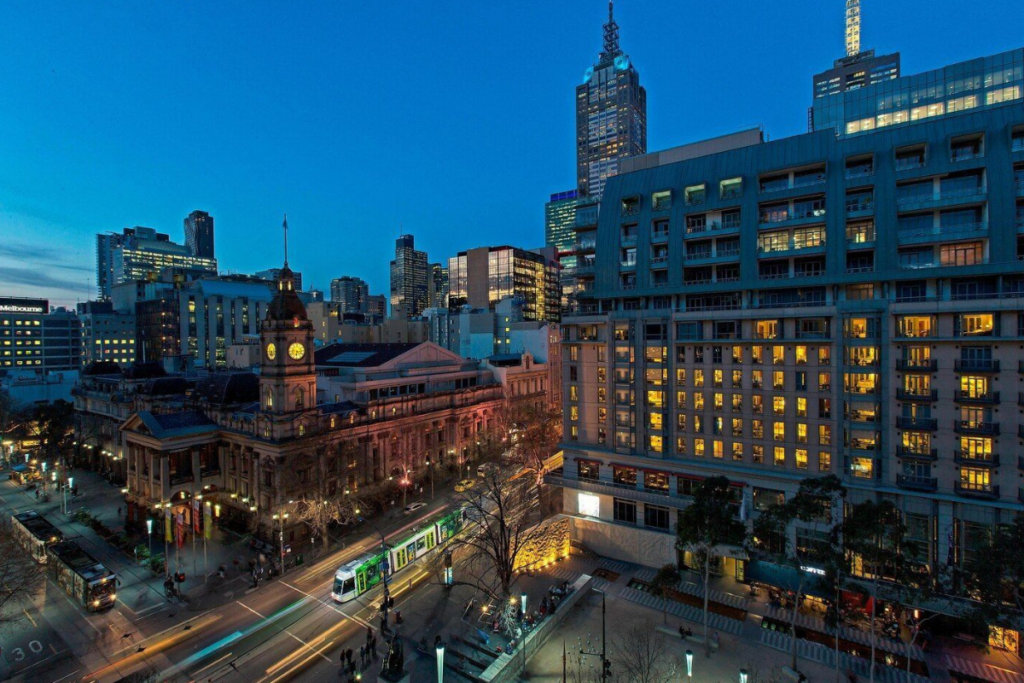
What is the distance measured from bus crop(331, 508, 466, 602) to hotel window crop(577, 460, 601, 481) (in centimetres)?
1462

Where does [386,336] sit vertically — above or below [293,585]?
above

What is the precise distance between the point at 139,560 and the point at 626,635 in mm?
48261

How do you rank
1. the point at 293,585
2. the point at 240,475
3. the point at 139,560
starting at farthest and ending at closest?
1. the point at 240,475
2. the point at 139,560
3. the point at 293,585

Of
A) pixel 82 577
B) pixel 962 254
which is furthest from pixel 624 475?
pixel 82 577

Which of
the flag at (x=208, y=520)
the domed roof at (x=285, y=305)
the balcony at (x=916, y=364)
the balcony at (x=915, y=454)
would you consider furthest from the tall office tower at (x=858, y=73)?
the flag at (x=208, y=520)

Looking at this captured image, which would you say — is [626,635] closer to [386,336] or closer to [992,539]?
[992,539]

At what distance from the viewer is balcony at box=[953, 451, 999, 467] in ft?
122

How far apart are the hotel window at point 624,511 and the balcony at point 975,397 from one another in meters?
29.5

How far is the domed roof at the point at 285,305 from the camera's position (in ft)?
184

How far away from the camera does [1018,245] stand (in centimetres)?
3966

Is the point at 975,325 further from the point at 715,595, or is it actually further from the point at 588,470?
the point at 588,470

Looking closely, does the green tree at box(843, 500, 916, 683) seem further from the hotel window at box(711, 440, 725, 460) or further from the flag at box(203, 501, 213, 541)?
the flag at box(203, 501, 213, 541)

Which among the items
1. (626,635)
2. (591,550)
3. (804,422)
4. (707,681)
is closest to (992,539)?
(804,422)

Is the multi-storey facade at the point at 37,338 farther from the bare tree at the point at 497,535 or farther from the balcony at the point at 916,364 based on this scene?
the balcony at the point at 916,364
